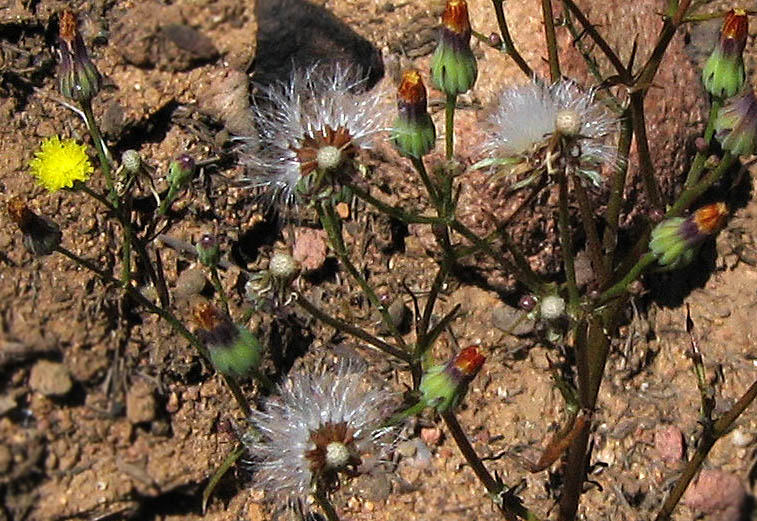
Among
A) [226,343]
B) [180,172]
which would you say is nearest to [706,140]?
[226,343]

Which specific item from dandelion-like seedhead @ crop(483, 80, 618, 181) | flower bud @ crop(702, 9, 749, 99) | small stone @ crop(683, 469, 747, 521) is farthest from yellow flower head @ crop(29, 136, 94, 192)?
small stone @ crop(683, 469, 747, 521)

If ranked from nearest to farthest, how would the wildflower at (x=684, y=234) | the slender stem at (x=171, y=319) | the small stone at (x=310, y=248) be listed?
the wildflower at (x=684, y=234) → the slender stem at (x=171, y=319) → the small stone at (x=310, y=248)

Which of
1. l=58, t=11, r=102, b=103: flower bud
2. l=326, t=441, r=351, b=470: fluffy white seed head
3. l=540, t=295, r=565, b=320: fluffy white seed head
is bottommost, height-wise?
l=326, t=441, r=351, b=470: fluffy white seed head

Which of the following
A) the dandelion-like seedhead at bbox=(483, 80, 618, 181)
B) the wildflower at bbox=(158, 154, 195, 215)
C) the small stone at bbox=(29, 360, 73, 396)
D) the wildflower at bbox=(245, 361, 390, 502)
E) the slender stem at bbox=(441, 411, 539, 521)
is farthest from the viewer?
the small stone at bbox=(29, 360, 73, 396)

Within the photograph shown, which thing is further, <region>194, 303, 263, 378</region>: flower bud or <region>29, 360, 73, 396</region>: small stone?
<region>29, 360, 73, 396</region>: small stone

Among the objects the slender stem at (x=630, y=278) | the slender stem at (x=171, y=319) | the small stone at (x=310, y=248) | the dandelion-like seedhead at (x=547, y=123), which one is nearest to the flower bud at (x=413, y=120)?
the dandelion-like seedhead at (x=547, y=123)

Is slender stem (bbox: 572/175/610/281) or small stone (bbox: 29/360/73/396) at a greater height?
slender stem (bbox: 572/175/610/281)

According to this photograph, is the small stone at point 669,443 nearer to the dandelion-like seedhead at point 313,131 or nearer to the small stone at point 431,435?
the small stone at point 431,435

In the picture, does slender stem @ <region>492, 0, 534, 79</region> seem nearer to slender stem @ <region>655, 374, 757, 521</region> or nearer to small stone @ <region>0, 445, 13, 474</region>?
slender stem @ <region>655, 374, 757, 521</region>
